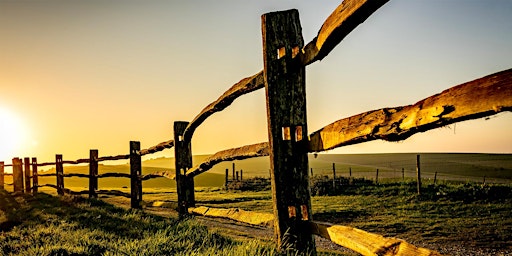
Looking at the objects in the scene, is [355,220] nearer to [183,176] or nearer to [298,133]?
[183,176]

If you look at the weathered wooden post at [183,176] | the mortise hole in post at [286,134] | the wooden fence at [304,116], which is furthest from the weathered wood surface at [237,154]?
the weathered wooden post at [183,176]

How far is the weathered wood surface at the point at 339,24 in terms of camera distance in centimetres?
183

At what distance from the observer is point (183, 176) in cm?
559

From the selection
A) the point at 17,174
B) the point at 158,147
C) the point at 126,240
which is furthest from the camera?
the point at 17,174

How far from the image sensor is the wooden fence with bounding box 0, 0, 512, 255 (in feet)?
4.56

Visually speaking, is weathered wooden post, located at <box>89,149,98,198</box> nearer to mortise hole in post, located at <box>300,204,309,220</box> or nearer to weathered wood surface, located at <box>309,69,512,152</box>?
mortise hole in post, located at <box>300,204,309,220</box>

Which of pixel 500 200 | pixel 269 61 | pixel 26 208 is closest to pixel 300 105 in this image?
pixel 269 61

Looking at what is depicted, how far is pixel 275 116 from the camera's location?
9.14 ft

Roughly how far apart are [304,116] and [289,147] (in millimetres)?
239

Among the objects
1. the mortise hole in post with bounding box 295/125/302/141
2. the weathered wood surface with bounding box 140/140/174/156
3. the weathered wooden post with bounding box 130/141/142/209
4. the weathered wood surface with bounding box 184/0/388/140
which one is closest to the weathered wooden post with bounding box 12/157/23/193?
the weathered wooden post with bounding box 130/141/142/209

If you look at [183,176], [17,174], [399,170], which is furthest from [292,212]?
[399,170]

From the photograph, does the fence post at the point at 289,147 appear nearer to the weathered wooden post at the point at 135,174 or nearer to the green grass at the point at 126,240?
the green grass at the point at 126,240

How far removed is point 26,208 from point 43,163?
505 centimetres

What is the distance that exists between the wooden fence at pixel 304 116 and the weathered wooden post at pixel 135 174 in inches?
162
